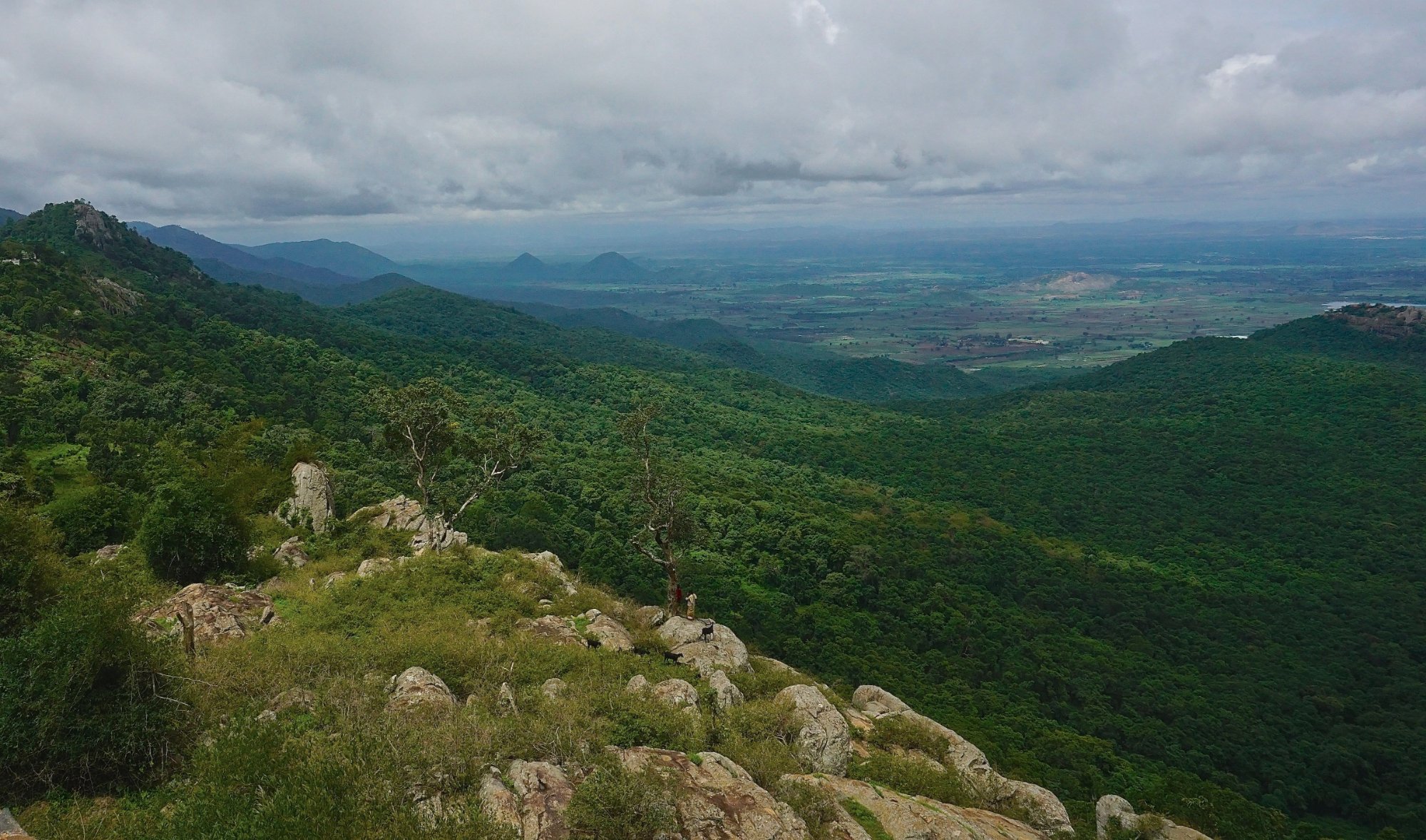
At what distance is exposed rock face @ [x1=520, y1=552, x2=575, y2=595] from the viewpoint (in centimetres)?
2931

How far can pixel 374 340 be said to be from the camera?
121188 millimetres

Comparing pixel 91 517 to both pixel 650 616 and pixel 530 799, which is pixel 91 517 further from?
pixel 530 799

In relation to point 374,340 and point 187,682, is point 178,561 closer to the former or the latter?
point 187,682

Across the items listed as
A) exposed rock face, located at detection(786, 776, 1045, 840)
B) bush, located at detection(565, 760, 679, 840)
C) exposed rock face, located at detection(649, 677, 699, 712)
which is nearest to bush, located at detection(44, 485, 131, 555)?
exposed rock face, located at detection(649, 677, 699, 712)

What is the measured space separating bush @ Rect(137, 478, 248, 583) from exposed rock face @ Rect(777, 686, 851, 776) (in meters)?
23.9

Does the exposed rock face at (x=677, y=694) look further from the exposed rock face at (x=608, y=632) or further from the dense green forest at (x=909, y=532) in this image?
the dense green forest at (x=909, y=532)

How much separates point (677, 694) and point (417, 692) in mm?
7188

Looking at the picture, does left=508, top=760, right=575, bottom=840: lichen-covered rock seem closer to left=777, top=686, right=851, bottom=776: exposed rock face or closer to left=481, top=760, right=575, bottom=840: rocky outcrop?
left=481, top=760, right=575, bottom=840: rocky outcrop

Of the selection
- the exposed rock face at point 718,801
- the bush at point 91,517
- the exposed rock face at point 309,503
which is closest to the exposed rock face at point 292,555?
the exposed rock face at point 309,503

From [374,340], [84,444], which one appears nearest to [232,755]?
[84,444]

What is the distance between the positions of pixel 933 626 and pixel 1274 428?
8351 centimetres

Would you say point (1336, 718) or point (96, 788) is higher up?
point (96, 788)

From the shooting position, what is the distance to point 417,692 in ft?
55.2

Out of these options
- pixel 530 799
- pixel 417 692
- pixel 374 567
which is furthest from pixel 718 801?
pixel 374 567
